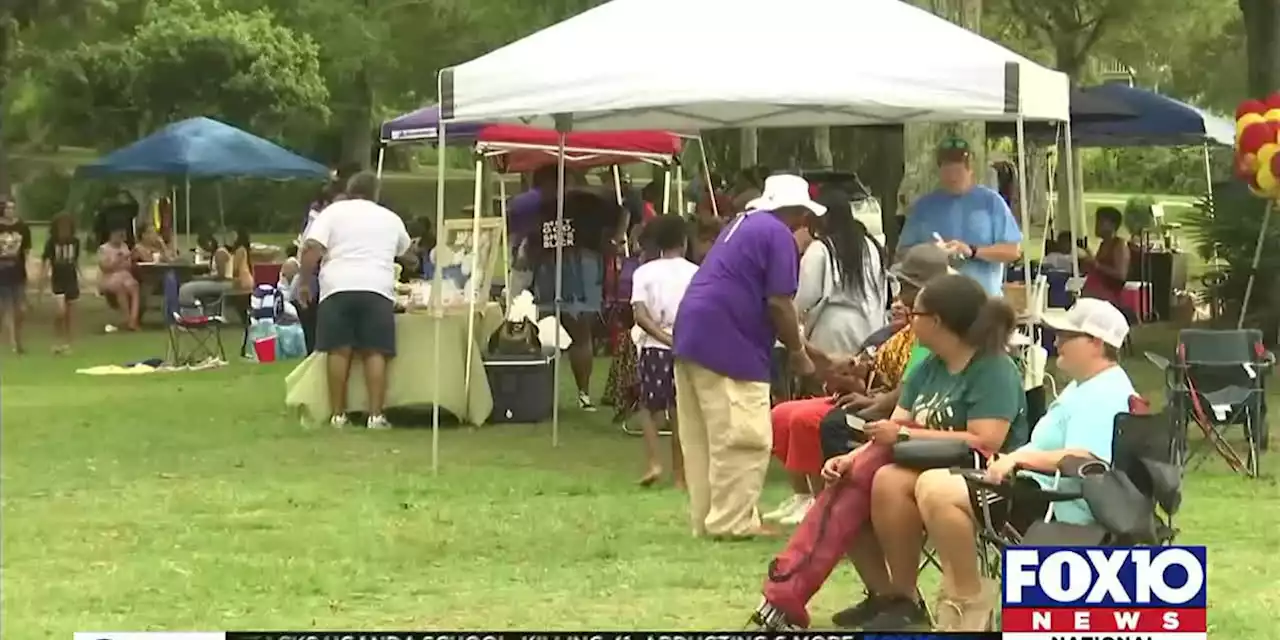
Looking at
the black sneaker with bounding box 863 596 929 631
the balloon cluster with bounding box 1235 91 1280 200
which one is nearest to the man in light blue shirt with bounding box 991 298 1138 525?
the black sneaker with bounding box 863 596 929 631

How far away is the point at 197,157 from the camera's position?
66.1 feet

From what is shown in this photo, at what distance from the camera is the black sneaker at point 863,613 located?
18.9 ft

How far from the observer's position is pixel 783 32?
27.2ft

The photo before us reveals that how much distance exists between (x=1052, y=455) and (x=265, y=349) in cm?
1111

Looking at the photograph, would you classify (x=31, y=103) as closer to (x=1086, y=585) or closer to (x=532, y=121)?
(x=532, y=121)

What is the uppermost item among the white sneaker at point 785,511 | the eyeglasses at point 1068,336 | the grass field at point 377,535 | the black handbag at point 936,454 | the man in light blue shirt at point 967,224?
the man in light blue shirt at point 967,224

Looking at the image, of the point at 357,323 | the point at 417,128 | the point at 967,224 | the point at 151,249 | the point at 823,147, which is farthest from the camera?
the point at 151,249

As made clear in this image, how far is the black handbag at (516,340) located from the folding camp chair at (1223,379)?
3.95 metres

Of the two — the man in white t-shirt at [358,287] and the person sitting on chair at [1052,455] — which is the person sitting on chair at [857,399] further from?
the man in white t-shirt at [358,287]

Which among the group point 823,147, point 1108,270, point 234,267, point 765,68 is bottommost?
point 234,267

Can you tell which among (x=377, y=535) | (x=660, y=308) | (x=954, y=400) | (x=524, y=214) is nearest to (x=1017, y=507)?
(x=954, y=400)

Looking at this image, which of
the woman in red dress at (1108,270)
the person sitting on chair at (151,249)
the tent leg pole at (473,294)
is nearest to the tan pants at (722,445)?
the tent leg pole at (473,294)

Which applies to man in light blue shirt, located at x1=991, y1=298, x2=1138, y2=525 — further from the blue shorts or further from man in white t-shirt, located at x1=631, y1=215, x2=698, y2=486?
the blue shorts

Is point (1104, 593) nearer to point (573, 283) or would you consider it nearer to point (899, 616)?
point (899, 616)
